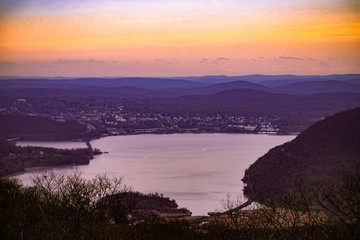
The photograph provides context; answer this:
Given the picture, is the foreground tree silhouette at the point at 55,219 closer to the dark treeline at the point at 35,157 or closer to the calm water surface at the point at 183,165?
the calm water surface at the point at 183,165

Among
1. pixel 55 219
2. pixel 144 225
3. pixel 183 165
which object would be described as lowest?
pixel 183 165

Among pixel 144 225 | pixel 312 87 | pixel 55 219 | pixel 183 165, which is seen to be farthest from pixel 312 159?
pixel 312 87

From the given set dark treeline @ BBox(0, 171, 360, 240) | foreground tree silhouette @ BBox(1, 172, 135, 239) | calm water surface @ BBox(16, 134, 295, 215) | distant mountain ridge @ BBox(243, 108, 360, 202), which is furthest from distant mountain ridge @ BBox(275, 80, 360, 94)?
foreground tree silhouette @ BBox(1, 172, 135, 239)

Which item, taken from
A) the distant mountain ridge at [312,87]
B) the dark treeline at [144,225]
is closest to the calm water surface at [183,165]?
the dark treeline at [144,225]

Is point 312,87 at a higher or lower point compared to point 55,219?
higher

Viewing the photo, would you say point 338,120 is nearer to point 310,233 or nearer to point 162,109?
point 310,233

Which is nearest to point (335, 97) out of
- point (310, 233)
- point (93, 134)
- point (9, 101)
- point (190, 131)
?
point (190, 131)

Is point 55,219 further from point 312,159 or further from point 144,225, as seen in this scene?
point 312,159

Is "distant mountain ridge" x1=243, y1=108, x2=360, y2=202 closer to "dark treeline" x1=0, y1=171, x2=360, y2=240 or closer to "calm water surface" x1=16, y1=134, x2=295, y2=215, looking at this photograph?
"calm water surface" x1=16, y1=134, x2=295, y2=215
